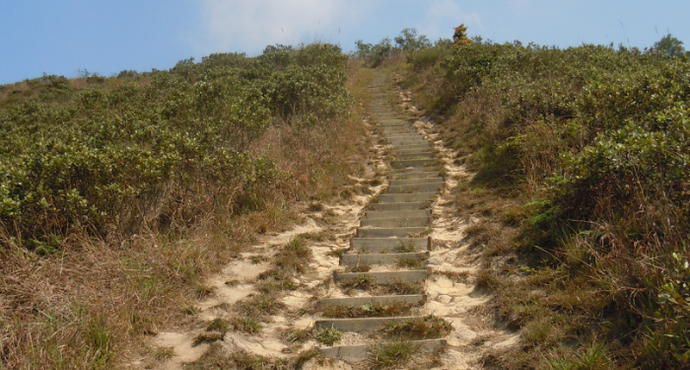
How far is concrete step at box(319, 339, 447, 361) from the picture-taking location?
444cm

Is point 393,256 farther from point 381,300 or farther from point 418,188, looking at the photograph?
point 418,188

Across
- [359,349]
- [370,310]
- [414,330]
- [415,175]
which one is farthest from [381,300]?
[415,175]

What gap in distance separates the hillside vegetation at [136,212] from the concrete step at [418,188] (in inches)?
40.0

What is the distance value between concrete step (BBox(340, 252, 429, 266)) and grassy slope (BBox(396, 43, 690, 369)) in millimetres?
739

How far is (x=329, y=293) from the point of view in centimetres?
581

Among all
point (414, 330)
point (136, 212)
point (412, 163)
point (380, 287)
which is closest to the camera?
point (414, 330)

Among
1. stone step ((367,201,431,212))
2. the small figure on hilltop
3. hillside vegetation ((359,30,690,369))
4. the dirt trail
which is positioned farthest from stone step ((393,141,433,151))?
the small figure on hilltop

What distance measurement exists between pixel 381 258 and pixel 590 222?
2.43 metres

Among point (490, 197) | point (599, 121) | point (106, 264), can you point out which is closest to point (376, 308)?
point (106, 264)

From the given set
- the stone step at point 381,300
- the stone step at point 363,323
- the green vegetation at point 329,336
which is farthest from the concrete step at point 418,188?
the green vegetation at point 329,336

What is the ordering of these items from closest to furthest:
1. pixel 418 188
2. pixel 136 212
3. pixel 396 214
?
pixel 136 212 → pixel 396 214 → pixel 418 188

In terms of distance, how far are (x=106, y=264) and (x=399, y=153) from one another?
7696mm

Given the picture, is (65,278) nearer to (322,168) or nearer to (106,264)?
(106,264)

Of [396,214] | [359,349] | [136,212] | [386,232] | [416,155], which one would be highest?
[416,155]
